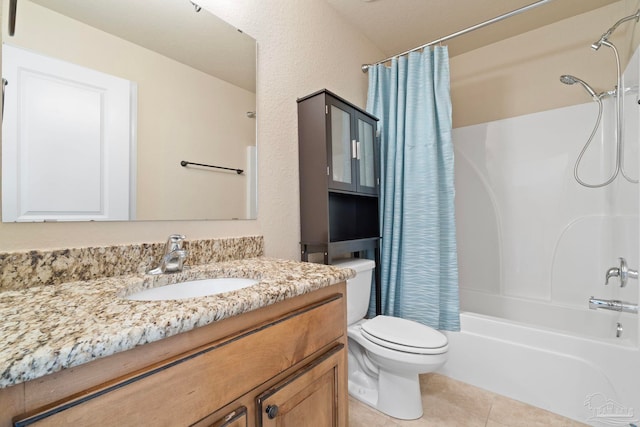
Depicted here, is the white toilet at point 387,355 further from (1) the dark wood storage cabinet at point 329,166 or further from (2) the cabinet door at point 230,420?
(2) the cabinet door at point 230,420

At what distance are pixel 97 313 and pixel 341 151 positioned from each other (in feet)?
4.12

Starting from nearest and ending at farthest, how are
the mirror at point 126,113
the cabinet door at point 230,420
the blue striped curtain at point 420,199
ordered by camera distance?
the cabinet door at point 230,420 < the mirror at point 126,113 < the blue striped curtain at point 420,199

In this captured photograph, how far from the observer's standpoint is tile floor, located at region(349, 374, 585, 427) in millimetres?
1310

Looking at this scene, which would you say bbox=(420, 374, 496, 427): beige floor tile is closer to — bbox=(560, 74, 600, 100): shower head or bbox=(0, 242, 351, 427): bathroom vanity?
bbox=(0, 242, 351, 427): bathroom vanity

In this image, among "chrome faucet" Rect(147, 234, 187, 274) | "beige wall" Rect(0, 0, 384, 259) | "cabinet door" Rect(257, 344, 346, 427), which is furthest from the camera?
"beige wall" Rect(0, 0, 384, 259)

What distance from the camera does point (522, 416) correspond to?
135 centimetres

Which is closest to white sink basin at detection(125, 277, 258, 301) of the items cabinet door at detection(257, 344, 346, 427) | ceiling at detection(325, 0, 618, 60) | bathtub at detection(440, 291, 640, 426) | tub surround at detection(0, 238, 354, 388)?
tub surround at detection(0, 238, 354, 388)

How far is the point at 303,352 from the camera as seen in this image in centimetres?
74

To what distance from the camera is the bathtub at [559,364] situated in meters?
1.24

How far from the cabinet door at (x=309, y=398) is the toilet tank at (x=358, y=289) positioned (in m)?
0.62

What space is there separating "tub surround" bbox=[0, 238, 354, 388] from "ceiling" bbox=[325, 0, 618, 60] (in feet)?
5.95

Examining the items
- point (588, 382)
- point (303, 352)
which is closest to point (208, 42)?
point (303, 352)

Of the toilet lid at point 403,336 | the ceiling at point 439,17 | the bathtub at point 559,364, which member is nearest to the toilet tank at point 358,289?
the toilet lid at point 403,336

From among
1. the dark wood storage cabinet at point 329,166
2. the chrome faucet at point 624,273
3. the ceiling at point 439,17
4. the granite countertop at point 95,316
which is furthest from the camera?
the ceiling at point 439,17
